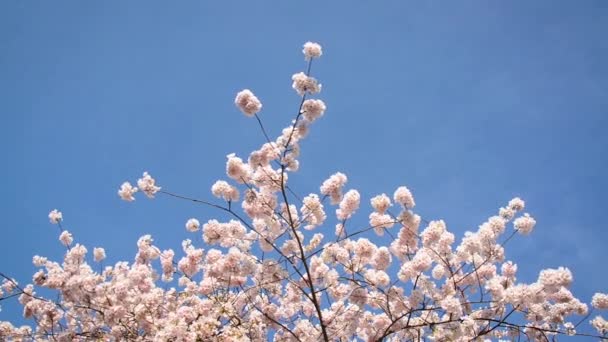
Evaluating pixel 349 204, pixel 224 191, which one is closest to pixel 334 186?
pixel 349 204

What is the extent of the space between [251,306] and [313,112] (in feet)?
11.9

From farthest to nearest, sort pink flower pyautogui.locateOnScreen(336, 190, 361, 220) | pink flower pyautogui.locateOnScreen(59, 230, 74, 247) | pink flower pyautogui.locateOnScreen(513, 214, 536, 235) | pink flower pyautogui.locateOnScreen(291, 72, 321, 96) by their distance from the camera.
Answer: pink flower pyautogui.locateOnScreen(59, 230, 74, 247) < pink flower pyautogui.locateOnScreen(336, 190, 361, 220) < pink flower pyautogui.locateOnScreen(513, 214, 536, 235) < pink flower pyautogui.locateOnScreen(291, 72, 321, 96)

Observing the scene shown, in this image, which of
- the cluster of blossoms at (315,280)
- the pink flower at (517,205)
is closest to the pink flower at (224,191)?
the cluster of blossoms at (315,280)

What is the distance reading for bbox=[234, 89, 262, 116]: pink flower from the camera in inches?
275

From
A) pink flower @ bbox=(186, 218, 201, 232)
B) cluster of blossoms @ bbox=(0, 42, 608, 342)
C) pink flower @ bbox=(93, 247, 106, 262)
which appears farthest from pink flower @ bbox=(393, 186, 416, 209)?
pink flower @ bbox=(93, 247, 106, 262)

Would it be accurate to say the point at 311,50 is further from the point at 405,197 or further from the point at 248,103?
the point at 405,197

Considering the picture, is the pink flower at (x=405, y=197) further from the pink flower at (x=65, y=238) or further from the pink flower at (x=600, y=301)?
the pink flower at (x=65, y=238)

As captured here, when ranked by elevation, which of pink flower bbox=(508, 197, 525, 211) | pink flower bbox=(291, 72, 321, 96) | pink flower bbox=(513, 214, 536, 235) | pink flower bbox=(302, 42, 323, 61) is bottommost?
pink flower bbox=(513, 214, 536, 235)

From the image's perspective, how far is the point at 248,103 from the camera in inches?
274

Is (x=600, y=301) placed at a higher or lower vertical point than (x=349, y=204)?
lower

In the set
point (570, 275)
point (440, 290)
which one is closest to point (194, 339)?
point (440, 290)

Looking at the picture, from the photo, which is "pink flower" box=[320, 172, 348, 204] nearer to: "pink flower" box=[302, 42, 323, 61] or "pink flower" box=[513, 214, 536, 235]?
"pink flower" box=[302, 42, 323, 61]

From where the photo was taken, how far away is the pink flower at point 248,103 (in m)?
6.97

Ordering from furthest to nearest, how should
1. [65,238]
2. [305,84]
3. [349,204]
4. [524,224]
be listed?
[65,238]
[349,204]
[524,224]
[305,84]
